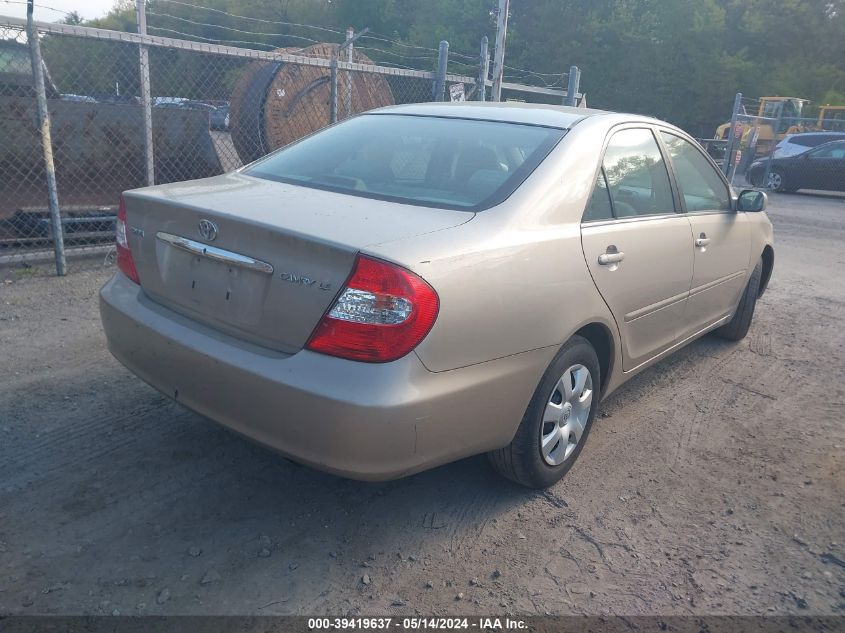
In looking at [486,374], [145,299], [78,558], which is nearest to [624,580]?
[486,374]

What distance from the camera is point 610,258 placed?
3.19m

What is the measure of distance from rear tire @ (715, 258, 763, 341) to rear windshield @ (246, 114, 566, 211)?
2.71 meters

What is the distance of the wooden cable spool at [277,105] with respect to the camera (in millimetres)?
8727

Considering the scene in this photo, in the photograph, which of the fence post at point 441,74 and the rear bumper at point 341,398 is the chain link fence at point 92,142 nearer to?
the fence post at point 441,74

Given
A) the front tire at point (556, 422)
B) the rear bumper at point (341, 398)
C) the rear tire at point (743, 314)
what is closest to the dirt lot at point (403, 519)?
the front tire at point (556, 422)

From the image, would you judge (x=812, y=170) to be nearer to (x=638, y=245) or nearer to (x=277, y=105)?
(x=277, y=105)

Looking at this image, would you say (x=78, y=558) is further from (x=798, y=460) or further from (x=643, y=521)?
(x=798, y=460)

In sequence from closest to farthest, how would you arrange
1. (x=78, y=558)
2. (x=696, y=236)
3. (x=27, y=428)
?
1. (x=78, y=558)
2. (x=27, y=428)
3. (x=696, y=236)

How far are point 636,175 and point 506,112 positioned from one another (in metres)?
0.75

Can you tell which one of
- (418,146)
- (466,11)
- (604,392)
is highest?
(466,11)

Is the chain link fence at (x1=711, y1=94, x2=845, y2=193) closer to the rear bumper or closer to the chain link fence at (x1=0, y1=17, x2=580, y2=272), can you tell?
the chain link fence at (x1=0, y1=17, x2=580, y2=272)

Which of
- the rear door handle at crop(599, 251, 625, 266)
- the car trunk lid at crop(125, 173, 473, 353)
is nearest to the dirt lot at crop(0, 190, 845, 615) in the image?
the car trunk lid at crop(125, 173, 473, 353)

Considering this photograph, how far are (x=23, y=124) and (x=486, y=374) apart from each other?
5437mm

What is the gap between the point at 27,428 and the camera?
11.0 feet
